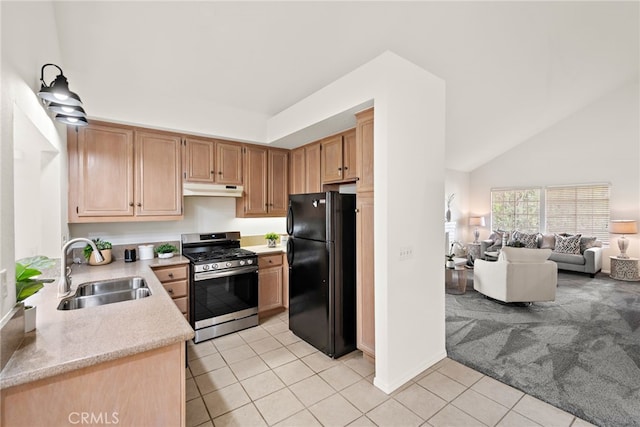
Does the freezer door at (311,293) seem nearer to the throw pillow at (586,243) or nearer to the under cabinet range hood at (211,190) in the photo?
the under cabinet range hood at (211,190)

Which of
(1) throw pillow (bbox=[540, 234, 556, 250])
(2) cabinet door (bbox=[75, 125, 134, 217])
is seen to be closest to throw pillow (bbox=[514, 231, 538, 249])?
(1) throw pillow (bbox=[540, 234, 556, 250])

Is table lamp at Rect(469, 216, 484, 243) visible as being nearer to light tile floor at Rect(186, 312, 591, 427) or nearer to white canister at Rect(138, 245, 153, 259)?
light tile floor at Rect(186, 312, 591, 427)

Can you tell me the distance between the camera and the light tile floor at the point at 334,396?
1.95 meters

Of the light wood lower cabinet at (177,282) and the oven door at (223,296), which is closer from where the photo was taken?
the light wood lower cabinet at (177,282)

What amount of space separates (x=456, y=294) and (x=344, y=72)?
389cm

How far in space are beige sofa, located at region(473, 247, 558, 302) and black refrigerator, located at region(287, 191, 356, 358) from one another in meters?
2.53

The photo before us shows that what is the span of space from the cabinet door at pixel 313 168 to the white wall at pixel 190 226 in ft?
3.44

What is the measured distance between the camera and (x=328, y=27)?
2303 mm

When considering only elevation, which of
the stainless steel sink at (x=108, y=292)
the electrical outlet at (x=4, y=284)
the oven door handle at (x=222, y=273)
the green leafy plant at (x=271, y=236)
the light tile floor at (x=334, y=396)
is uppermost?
the electrical outlet at (x=4, y=284)

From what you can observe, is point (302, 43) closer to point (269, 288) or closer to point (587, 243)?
point (269, 288)

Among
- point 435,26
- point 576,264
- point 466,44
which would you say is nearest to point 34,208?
point 435,26

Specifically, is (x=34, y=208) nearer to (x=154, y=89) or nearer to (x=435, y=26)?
(x=154, y=89)

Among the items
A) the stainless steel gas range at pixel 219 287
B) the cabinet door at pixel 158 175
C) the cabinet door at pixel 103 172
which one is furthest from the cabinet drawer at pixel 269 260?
the cabinet door at pixel 103 172

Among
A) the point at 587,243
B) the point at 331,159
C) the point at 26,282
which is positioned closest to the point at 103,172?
the point at 26,282
